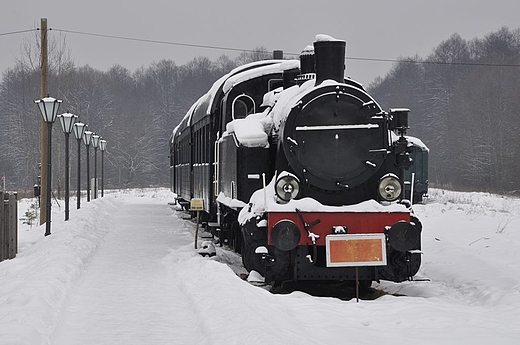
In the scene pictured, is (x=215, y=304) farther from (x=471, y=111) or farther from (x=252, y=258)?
(x=471, y=111)

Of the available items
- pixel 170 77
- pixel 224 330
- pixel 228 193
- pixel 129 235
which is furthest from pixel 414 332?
pixel 170 77

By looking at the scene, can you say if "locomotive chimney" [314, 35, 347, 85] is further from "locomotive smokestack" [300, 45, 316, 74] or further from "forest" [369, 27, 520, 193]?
"forest" [369, 27, 520, 193]

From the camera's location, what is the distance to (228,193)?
10352 millimetres

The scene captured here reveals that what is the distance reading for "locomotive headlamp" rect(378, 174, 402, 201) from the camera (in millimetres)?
8648

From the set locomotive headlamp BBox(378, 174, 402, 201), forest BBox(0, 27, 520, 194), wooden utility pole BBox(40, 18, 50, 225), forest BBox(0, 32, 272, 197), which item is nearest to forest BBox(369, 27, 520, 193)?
forest BBox(0, 27, 520, 194)

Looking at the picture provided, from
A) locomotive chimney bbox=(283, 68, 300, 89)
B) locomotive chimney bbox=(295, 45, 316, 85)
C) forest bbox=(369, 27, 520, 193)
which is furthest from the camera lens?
forest bbox=(369, 27, 520, 193)

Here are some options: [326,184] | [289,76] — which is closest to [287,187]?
[326,184]

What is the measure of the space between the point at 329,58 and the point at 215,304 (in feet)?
12.1

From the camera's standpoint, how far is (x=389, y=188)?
341 inches

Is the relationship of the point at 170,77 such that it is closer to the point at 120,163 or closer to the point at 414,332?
the point at 120,163

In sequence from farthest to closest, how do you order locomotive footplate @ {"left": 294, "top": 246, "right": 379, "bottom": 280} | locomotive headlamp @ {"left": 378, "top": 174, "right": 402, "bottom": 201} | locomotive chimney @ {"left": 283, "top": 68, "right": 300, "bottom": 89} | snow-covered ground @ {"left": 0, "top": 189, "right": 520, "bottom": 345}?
locomotive chimney @ {"left": 283, "top": 68, "right": 300, "bottom": 89} → locomotive headlamp @ {"left": 378, "top": 174, "right": 402, "bottom": 201} → locomotive footplate @ {"left": 294, "top": 246, "right": 379, "bottom": 280} → snow-covered ground @ {"left": 0, "top": 189, "right": 520, "bottom": 345}

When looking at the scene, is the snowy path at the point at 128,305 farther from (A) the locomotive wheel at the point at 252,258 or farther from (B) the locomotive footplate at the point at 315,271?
(B) the locomotive footplate at the point at 315,271

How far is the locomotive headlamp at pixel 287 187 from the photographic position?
8.48 metres

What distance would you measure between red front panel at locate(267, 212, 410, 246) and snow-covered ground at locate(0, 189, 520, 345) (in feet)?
2.72
